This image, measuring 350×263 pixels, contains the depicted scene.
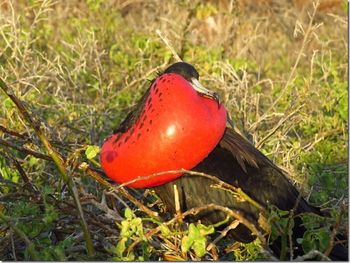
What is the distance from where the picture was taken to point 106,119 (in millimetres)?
3783

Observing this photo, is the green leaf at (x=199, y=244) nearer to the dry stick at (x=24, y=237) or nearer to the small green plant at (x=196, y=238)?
the small green plant at (x=196, y=238)

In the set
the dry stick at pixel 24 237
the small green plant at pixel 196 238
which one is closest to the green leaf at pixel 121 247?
the small green plant at pixel 196 238

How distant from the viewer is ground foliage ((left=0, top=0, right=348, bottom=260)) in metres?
2.17

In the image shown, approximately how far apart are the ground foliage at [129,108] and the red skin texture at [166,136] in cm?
8

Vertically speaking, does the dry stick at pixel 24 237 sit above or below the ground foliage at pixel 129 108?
above

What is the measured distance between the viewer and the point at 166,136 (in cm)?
221

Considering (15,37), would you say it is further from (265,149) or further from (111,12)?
(111,12)

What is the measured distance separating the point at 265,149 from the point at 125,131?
3.80 feet

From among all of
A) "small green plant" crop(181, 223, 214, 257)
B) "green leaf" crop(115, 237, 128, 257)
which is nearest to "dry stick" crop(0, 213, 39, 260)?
"green leaf" crop(115, 237, 128, 257)

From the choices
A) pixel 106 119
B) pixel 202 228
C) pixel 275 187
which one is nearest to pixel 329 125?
pixel 106 119

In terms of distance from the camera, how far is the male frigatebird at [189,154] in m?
2.22

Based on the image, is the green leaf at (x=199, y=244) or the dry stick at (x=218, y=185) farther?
the dry stick at (x=218, y=185)

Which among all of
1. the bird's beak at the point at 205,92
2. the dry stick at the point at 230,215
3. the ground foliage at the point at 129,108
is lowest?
the ground foliage at the point at 129,108

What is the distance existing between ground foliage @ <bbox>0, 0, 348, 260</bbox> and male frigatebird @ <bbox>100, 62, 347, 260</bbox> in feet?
0.27
